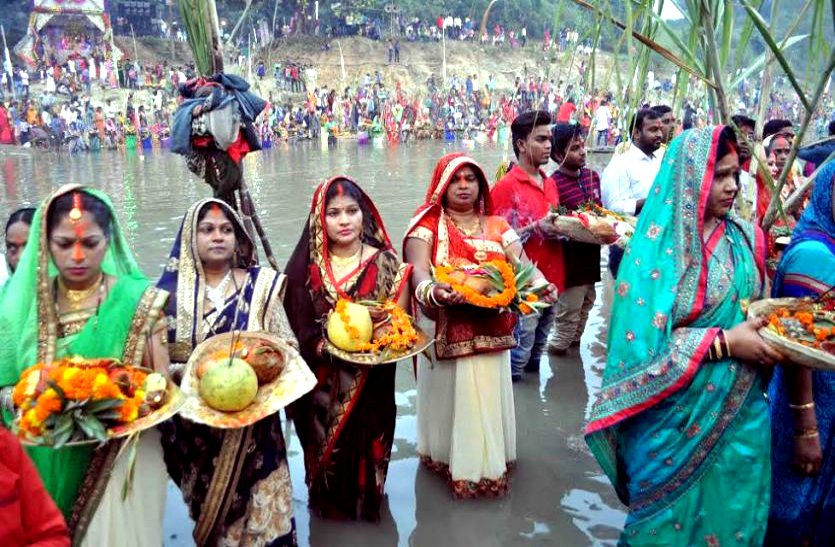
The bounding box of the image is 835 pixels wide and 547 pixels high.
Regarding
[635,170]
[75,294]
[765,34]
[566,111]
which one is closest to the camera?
[765,34]

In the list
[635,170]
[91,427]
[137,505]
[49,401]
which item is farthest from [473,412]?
[635,170]

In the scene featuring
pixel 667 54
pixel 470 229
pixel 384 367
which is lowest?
pixel 384 367

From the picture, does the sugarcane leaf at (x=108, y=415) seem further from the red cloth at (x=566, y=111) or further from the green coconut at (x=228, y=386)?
the red cloth at (x=566, y=111)

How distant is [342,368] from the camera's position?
3.68m

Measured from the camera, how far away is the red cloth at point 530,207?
5.36 m

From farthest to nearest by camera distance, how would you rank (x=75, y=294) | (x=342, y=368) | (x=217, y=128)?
1. (x=217, y=128)
2. (x=342, y=368)
3. (x=75, y=294)

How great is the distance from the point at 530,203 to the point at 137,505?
3549mm

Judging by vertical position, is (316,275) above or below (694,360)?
above

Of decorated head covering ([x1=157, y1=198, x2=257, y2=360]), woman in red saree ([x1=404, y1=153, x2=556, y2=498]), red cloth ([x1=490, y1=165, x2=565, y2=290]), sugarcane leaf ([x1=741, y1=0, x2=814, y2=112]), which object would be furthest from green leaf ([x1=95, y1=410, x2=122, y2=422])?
red cloth ([x1=490, y1=165, x2=565, y2=290])

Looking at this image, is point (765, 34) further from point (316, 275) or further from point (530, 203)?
point (530, 203)

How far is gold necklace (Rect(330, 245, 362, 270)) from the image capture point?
12.2 feet

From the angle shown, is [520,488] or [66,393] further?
[520,488]

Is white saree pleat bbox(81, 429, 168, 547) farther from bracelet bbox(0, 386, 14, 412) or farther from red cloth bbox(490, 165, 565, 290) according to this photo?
red cloth bbox(490, 165, 565, 290)

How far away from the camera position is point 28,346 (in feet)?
8.94
